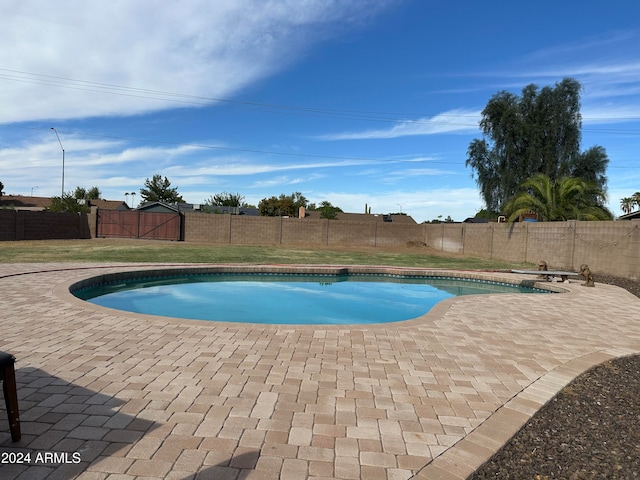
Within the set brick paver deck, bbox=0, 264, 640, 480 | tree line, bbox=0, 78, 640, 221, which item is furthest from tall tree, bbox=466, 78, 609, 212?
brick paver deck, bbox=0, 264, 640, 480

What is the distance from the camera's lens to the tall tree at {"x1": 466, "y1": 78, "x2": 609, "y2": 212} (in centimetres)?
3005

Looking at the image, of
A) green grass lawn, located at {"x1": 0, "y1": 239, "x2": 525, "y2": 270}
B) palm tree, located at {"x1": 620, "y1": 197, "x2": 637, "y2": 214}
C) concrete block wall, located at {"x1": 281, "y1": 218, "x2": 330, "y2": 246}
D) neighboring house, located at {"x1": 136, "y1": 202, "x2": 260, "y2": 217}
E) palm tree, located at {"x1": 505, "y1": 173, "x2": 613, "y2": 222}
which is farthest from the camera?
palm tree, located at {"x1": 620, "y1": 197, "x2": 637, "y2": 214}

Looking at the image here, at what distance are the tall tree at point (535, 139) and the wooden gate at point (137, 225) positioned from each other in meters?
25.3

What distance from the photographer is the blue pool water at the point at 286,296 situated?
29.7 ft

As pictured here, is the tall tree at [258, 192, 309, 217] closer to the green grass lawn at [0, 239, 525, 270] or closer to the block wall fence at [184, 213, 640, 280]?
the block wall fence at [184, 213, 640, 280]

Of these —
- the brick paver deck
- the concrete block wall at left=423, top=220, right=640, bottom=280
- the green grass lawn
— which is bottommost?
the brick paver deck

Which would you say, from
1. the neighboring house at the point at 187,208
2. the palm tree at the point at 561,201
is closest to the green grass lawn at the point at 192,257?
the palm tree at the point at 561,201

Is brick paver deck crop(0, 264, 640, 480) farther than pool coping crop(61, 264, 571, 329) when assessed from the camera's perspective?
No

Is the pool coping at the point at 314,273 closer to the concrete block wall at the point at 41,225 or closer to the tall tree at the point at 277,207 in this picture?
the concrete block wall at the point at 41,225

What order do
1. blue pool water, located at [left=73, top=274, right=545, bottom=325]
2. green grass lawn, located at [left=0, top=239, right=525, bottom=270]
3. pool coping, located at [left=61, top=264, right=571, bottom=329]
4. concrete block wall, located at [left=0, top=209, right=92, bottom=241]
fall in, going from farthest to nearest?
1. concrete block wall, located at [left=0, top=209, right=92, bottom=241]
2. green grass lawn, located at [left=0, top=239, right=525, bottom=270]
3. pool coping, located at [left=61, top=264, right=571, bottom=329]
4. blue pool water, located at [left=73, top=274, right=545, bottom=325]

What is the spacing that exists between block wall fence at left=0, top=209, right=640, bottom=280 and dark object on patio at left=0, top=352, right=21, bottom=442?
51.5 feet

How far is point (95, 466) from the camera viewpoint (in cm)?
231

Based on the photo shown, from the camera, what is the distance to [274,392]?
136 inches

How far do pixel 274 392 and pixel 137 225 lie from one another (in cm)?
2815
